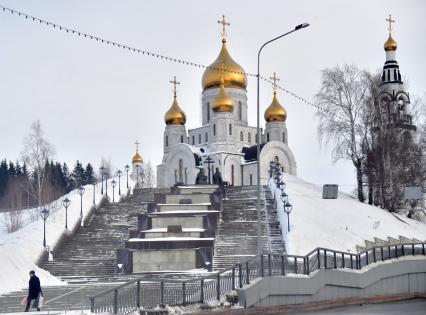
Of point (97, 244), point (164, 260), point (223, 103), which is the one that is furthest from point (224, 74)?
point (164, 260)

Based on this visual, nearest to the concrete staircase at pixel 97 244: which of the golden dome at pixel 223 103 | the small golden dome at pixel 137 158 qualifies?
the golden dome at pixel 223 103

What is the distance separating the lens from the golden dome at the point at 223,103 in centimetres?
7188

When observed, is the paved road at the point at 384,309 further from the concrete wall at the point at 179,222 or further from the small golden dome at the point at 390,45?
the small golden dome at the point at 390,45

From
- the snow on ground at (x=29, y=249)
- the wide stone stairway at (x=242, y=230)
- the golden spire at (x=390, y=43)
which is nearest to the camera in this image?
the snow on ground at (x=29, y=249)

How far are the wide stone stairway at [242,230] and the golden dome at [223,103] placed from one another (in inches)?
1173

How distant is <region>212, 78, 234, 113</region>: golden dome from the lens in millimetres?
71875

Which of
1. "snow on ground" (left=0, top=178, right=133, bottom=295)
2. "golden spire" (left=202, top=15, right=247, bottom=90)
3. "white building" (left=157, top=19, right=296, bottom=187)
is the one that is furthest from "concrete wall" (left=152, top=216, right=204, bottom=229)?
"golden spire" (left=202, top=15, right=247, bottom=90)

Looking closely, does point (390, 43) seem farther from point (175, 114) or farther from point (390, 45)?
point (175, 114)

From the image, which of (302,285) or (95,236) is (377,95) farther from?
(302,285)

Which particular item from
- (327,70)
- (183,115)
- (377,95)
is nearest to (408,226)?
(377,95)

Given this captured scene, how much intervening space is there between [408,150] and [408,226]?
7380 millimetres

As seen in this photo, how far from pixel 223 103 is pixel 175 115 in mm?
11476

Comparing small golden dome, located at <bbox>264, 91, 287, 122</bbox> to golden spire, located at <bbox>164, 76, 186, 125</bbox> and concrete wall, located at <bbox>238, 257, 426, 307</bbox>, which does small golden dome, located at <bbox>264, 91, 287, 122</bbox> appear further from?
concrete wall, located at <bbox>238, 257, 426, 307</bbox>

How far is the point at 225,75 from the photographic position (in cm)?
7581
